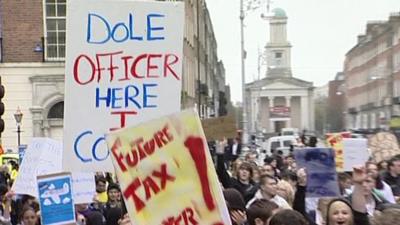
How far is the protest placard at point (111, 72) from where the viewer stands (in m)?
6.70

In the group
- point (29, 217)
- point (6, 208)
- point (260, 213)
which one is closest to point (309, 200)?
point (260, 213)

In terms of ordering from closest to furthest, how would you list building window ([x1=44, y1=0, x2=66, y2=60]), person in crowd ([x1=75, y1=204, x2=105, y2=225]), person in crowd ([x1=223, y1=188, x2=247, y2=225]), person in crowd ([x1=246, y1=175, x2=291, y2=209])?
person in crowd ([x1=223, y1=188, x2=247, y2=225]) → person in crowd ([x1=246, y1=175, x2=291, y2=209]) → person in crowd ([x1=75, y1=204, x2=105, y2=225]) → building window ([x1=44, y1=0, x2=66, y2=60])

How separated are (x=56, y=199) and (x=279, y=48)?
137 meters

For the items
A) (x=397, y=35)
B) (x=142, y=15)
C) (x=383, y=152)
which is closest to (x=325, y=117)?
(x=397, y=35)

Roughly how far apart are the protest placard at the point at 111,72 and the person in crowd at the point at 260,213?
0.90m

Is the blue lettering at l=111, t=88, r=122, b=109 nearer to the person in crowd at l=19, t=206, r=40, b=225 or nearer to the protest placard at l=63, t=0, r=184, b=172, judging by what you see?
the protest placard at l=63, t=0, r=184, b=172

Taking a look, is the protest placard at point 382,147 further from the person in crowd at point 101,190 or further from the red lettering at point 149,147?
the red lettering at point 149,147

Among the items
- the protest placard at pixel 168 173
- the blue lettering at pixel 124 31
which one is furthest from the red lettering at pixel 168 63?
the protest placard at pixel 168 173

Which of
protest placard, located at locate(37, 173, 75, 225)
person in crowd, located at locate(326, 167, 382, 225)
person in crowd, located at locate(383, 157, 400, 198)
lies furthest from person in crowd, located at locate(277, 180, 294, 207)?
person in crowd, located at locate(383, 157, 400, 198)

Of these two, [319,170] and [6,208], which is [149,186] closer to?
[319,170]

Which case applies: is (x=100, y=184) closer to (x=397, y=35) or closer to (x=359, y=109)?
(x=397, y=35)

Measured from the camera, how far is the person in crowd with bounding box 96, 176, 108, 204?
11484mm

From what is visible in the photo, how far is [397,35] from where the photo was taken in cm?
8825

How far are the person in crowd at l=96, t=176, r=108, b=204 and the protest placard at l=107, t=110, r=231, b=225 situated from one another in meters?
6.37
